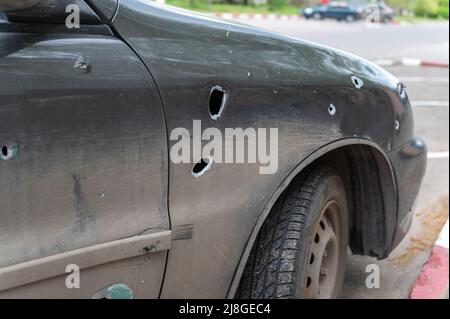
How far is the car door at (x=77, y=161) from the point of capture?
5.03 ft

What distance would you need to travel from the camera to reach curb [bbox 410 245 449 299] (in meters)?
3.36

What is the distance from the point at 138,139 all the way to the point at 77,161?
0.68 feet

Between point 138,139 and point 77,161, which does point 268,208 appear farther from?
point 77,161

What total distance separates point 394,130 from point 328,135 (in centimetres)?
65

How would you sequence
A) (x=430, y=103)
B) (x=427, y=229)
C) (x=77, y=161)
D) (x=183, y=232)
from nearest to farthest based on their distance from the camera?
(x=77, y=161) < (x=183, y=232) < (x=427, y=229) < (x=430, y=103)

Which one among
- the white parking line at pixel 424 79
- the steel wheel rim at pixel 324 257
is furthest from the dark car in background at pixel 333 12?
the steel wheel rim at pixel 324 257

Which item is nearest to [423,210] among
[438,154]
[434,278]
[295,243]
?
[434,278]

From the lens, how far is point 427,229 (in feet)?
14.3

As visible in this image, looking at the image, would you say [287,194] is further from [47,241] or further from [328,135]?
[47,241]

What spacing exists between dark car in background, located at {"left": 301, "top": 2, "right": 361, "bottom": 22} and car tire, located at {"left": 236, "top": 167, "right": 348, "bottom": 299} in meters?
37.0

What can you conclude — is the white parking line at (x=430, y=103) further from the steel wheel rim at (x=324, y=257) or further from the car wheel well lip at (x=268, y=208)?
the car wheel well lip at (x=268, y=208)

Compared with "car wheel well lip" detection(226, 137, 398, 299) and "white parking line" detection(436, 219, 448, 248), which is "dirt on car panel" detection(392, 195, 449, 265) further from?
"car wheel well lip" detection(226, 137, 398, 299)

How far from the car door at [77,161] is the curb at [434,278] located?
208 centimetres

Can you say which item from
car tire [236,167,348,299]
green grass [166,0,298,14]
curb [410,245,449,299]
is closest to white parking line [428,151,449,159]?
curb [410,245,449,299]
